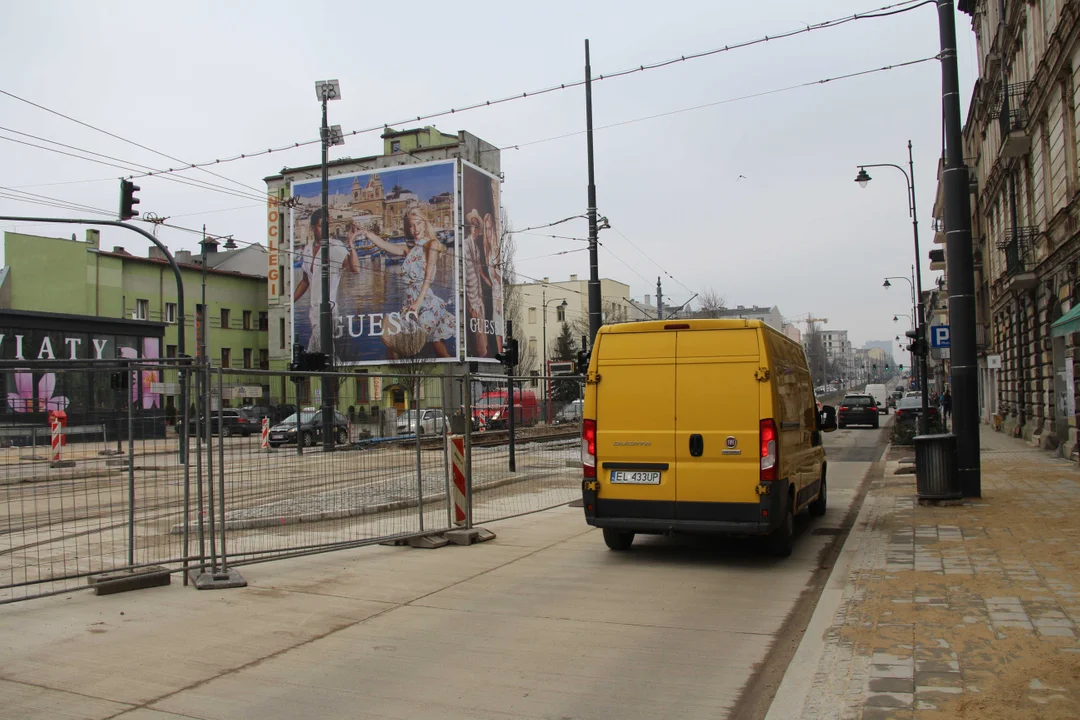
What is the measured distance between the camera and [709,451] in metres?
8.41

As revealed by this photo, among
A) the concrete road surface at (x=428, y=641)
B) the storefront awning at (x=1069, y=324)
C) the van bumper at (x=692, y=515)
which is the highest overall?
the storefront awning at (x=1069, y=324)

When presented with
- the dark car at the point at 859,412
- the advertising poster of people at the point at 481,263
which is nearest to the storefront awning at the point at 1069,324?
the dark car at the point at 859,412

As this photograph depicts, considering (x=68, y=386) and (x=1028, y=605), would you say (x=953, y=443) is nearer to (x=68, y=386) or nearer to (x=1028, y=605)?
(x=1028, y=605)

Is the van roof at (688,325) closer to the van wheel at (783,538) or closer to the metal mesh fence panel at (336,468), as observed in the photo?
the van wheel at (783,538)

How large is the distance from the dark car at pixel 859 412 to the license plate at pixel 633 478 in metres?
33.0

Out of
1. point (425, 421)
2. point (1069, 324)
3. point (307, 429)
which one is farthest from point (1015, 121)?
point (307, 429)

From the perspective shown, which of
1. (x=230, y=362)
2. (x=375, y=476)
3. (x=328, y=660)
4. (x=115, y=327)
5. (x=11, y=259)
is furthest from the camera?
(x=230, y=362)

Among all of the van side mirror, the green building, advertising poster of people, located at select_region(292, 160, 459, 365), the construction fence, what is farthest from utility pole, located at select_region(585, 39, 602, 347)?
advertising poster of people, located at select_region(292, 160, 459, 365)

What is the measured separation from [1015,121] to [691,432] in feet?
64.3

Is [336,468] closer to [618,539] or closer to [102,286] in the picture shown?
[618,539]

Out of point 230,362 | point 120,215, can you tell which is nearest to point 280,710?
point 120,215

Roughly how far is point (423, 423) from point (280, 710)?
5.33 meters

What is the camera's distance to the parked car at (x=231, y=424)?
7.69 meters

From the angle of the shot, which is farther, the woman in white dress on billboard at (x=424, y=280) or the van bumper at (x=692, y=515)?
the woman in white dress on billboard at (x=424, y=280)
